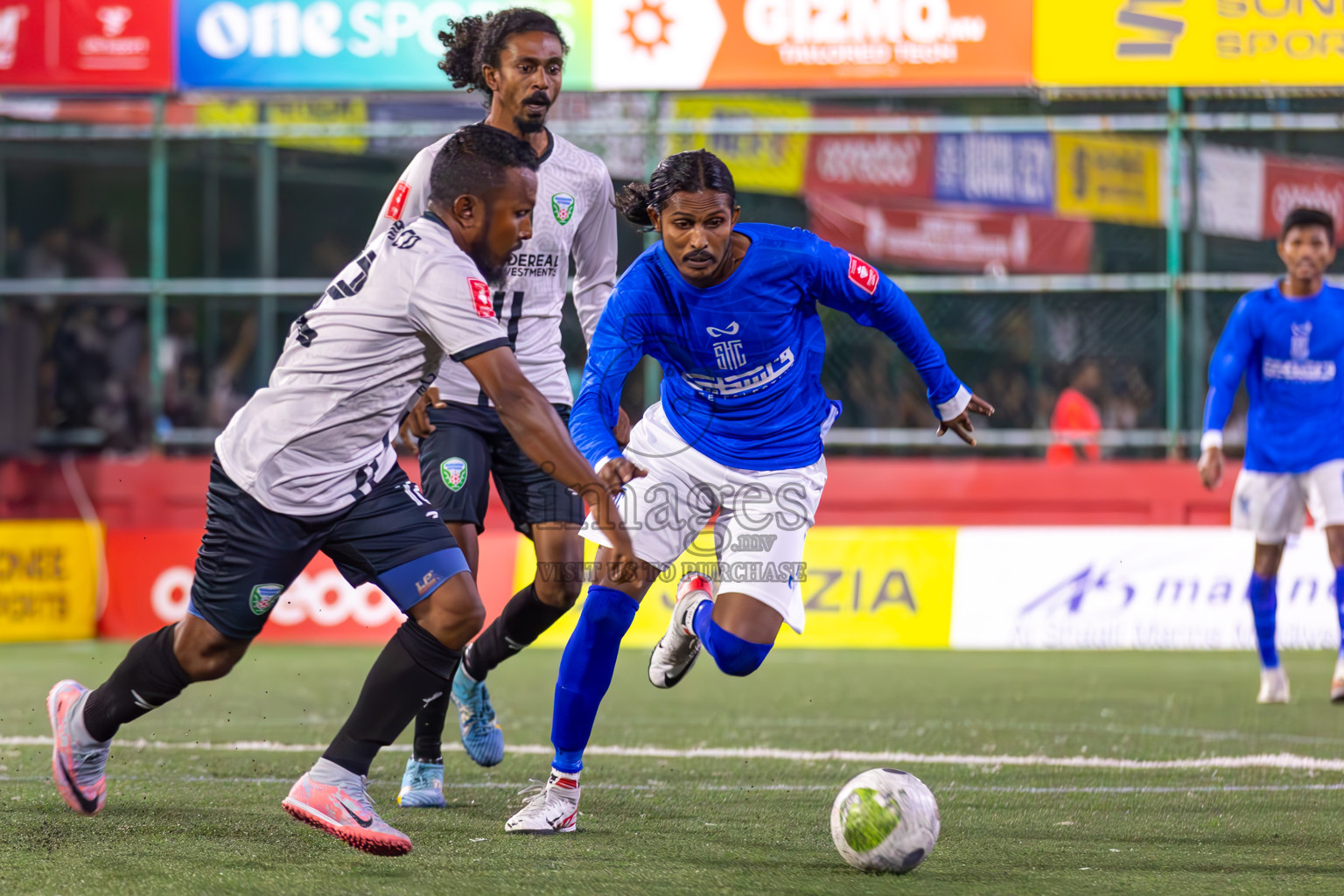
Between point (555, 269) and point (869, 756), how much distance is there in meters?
2.36

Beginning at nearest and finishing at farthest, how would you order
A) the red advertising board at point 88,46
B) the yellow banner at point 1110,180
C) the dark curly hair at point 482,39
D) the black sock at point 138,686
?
1. the black sock at point 138,686
2. the dark curly hair at point 482,39
3. the red advertising board at point 88,46
4. the yellow banner at point 1110,180

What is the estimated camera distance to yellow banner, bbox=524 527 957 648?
1185 cm

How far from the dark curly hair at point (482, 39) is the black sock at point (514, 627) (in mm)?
1774

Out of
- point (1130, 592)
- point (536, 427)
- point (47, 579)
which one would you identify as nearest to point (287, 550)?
point (536, 427)

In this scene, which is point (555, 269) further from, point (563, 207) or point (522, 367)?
point (522, 367)

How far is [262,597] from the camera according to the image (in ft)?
14.8

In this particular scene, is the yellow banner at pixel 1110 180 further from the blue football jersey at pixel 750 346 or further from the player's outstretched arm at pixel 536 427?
the player's outstretched arm at pixel 536 427

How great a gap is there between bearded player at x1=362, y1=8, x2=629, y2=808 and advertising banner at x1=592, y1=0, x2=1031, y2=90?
7472 mm

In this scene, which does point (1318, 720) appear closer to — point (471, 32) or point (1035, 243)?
point (471, 32)

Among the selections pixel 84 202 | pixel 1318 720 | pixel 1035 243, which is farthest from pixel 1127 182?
pixel 84 202

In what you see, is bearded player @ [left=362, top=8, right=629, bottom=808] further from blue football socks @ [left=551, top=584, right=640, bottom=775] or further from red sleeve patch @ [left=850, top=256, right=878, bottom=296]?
red sleeve patch @ [left=850, top=256, right=878, bottom=296]

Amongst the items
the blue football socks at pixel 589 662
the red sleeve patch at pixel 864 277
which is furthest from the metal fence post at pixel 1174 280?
the blue football socks at pixel 589 662

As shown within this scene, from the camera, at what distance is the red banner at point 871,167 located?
18344 mm

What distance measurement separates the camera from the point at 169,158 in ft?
68.7
